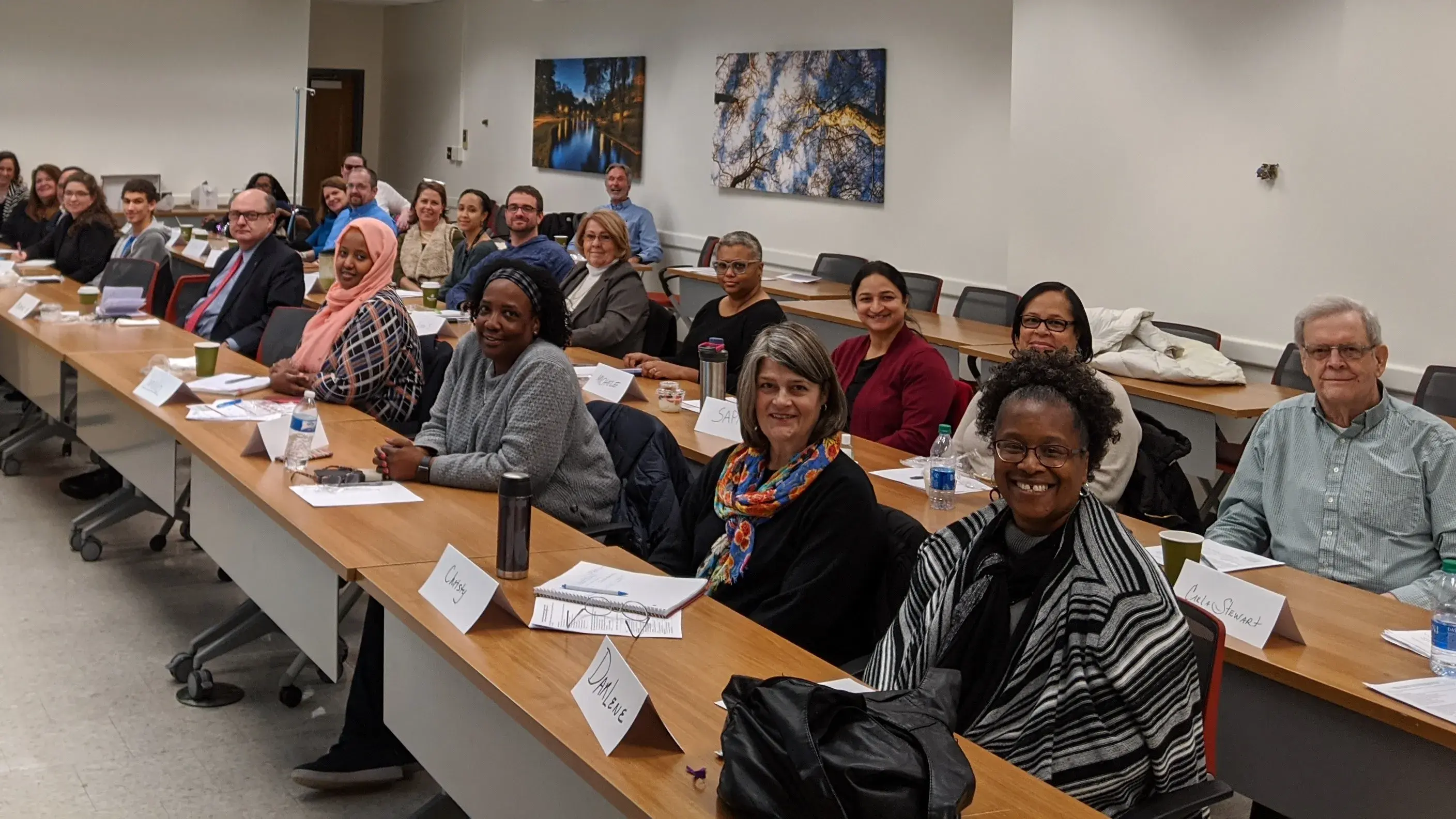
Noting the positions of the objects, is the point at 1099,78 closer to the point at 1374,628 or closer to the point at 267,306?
the point at 267,306

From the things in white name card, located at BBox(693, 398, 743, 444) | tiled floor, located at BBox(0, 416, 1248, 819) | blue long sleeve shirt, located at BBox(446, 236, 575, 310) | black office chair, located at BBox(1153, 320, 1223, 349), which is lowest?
tiled floor, located at BBox(0, 416, 1248, 819)

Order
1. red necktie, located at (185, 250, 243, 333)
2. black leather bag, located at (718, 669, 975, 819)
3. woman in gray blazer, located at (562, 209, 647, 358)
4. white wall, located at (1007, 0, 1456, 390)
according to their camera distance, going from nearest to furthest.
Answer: black leather bag, located at (718, 669, 975, 819) → white wall, located at (1007, 0, 1456, 390) → woman in gray blazer, located at (562, 209, 647, 358) → red necktie, located at (185, 250, 243, 333)

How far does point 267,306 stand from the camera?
5.84m

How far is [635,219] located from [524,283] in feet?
23.3

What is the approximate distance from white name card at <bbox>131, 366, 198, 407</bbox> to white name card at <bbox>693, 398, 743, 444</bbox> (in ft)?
5.29

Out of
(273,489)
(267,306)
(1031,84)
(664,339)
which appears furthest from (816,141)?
(273,489)

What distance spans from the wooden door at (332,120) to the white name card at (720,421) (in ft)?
38.3

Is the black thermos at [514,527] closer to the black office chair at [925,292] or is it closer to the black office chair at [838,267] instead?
the black office chair at [925,292]

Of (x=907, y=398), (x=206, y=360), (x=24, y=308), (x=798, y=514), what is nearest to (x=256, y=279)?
(x=24, y=308)

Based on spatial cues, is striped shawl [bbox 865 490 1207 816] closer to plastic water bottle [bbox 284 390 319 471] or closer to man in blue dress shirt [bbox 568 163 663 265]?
plastic water bottle [bbox 284 390 319 471]

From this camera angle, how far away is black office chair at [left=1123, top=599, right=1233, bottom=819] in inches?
80.2

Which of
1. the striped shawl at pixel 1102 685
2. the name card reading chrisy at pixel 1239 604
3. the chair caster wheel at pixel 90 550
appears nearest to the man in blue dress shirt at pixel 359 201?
the chair caster wheel at pixel 90 550

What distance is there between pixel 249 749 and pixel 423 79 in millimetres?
12019

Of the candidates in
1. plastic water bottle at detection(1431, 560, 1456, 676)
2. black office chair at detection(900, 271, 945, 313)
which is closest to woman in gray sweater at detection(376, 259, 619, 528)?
plastic water bottle at detection(1431, 560, 1456, 676)
